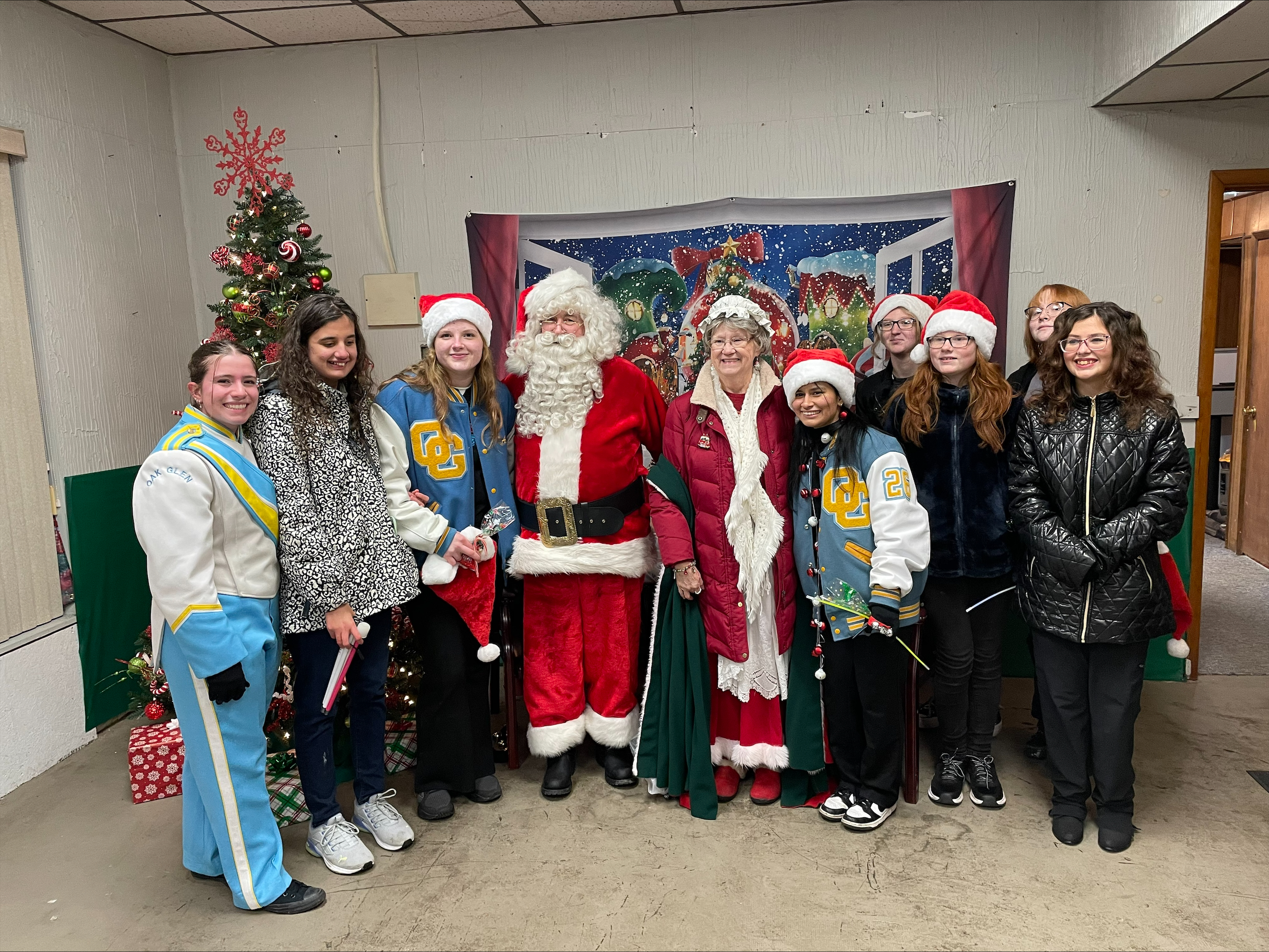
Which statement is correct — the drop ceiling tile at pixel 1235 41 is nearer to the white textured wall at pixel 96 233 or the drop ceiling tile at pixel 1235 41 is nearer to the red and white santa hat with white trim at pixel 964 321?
the red and white santa hat with white trim at pixel 964 321

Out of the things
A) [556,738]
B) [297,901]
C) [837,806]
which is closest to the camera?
[297,901]

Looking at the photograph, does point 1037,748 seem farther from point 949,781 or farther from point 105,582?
point 105,582

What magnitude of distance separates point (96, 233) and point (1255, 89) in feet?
15.1

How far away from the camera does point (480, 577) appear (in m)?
2.79

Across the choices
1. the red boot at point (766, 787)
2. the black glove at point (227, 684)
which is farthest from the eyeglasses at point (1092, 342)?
the black glove at point (227, 684)

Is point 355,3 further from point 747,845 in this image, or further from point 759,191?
point 747,845

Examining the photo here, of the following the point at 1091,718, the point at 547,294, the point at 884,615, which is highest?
the point at 547,294

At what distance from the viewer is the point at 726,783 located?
2.89 m

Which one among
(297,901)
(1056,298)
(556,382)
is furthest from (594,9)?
(297,901)

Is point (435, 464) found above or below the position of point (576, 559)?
above

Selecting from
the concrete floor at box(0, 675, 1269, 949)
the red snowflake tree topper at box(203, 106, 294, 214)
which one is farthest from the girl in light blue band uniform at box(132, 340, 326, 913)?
the red snowflake tree topper at box(203, 106, 294, 214)

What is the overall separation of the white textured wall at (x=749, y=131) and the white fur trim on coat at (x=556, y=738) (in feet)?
6.41

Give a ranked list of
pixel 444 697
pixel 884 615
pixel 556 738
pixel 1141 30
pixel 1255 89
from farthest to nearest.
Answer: pixel 1255 89 → pixel 1141 30 → pixel 556 738 → pixel 444 697 → pixel 884 615

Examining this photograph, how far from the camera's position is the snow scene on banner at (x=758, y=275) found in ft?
12.0
